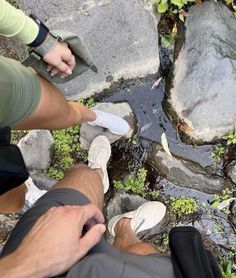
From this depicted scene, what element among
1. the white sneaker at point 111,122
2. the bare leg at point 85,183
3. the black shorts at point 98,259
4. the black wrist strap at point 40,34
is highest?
the black wrist strap at point 40,34

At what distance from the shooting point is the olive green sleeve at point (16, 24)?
227cm

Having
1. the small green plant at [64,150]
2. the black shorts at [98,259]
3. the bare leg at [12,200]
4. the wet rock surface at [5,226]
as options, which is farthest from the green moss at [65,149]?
the black shorts at [98,259]

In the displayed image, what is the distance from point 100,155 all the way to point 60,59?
1.30 metres

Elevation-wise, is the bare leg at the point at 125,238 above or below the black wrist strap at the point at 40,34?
below

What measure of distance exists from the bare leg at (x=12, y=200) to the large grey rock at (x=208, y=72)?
1.54 metres

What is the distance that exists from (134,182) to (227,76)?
3.90 feet

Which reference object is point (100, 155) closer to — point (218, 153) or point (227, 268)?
point (218, 153)

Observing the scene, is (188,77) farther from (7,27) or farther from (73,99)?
(7,27)

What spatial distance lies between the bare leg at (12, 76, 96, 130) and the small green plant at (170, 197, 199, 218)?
4.20ft

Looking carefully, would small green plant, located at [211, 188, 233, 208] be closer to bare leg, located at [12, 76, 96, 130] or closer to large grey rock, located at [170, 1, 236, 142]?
large grey rock, located at [170, 1, 236, 142]

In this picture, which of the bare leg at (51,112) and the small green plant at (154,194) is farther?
the small green plant at (154,194)

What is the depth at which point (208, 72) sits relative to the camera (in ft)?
12.0

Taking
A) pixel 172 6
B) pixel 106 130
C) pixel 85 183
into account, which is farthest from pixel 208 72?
A: pixel 85 183

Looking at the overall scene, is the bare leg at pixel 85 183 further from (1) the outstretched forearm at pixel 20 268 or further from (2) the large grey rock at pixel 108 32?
(2) the large grey rock at pixel 108 32
